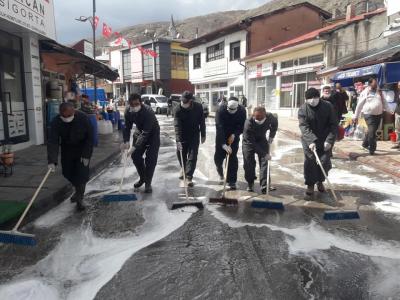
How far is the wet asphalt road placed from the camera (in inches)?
123

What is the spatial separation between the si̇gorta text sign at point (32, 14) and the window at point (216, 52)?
2056 cm

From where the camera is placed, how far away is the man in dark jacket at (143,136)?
613cm

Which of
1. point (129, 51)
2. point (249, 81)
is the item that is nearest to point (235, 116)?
point (249, 81)

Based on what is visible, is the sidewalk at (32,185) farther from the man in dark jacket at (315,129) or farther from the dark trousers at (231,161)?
the man in dark jacket at (315,129)

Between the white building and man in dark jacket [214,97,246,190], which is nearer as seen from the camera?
man in dark jacket [214,97,246,190]

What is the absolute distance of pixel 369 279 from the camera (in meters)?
3.27

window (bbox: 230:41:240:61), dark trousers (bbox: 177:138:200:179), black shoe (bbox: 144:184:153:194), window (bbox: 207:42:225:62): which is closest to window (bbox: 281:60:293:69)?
window (bbox: 230:41:240:61)

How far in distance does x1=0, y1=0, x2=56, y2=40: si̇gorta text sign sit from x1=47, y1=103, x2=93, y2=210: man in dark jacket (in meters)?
4.06

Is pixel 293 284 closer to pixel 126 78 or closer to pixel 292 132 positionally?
pixel 292 132

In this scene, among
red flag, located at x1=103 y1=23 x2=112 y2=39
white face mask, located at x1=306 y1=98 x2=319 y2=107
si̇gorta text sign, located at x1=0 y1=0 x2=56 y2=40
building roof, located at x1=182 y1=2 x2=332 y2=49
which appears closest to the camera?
white face mask, located at x1=306 y1=98 x2=319 y2=107

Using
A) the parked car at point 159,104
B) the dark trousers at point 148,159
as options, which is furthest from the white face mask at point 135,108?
the parked car at point 159,104

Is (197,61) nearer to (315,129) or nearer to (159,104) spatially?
(159,104)

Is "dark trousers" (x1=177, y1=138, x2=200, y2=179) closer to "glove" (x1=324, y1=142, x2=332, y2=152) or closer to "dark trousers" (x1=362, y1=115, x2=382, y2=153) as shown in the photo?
"glove" (x1=324, y1=142, x2=332, y2=152)

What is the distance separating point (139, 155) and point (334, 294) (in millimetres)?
4028
